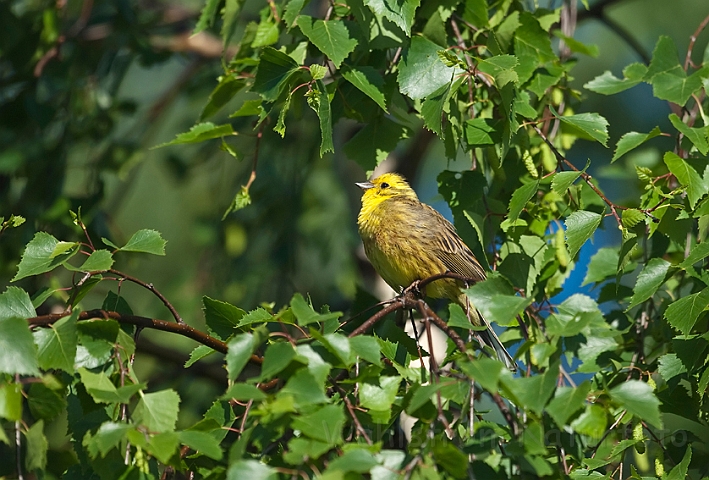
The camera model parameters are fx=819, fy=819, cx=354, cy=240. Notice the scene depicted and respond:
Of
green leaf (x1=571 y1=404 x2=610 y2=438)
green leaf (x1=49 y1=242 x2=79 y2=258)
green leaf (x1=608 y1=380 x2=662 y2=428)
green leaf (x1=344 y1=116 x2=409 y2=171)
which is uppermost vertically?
green leaf (x1=344 y1=116 x2=409 y2=171)

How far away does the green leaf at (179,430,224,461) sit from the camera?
2.18 metres

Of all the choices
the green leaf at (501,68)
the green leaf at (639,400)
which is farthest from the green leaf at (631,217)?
the green leaf at (639,400)

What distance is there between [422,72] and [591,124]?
70 centimetres

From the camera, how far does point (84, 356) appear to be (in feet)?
8.16

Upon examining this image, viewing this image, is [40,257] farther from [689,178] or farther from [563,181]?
Answer: [689,178]

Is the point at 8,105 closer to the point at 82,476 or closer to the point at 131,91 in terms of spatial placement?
the point at 82,476

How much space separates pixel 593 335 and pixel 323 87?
149cm

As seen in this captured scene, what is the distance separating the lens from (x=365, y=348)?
2.41m

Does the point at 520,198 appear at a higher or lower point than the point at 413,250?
higher

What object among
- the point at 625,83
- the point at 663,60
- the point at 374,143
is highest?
the point at 663,60

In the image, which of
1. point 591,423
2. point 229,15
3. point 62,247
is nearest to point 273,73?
point 229,15

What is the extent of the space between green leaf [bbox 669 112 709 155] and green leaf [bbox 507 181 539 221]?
2.32 ft

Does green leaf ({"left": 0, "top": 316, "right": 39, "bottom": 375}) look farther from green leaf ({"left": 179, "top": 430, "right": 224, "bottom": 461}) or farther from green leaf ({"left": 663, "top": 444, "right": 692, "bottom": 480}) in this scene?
green leaf ({"left": 663, "top": 444, "right": 692, "bottom": 480})

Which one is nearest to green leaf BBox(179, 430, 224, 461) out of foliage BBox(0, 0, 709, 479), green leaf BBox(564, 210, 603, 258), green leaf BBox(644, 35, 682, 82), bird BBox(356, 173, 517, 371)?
foliage BBox(0, 0, 709, 479)
